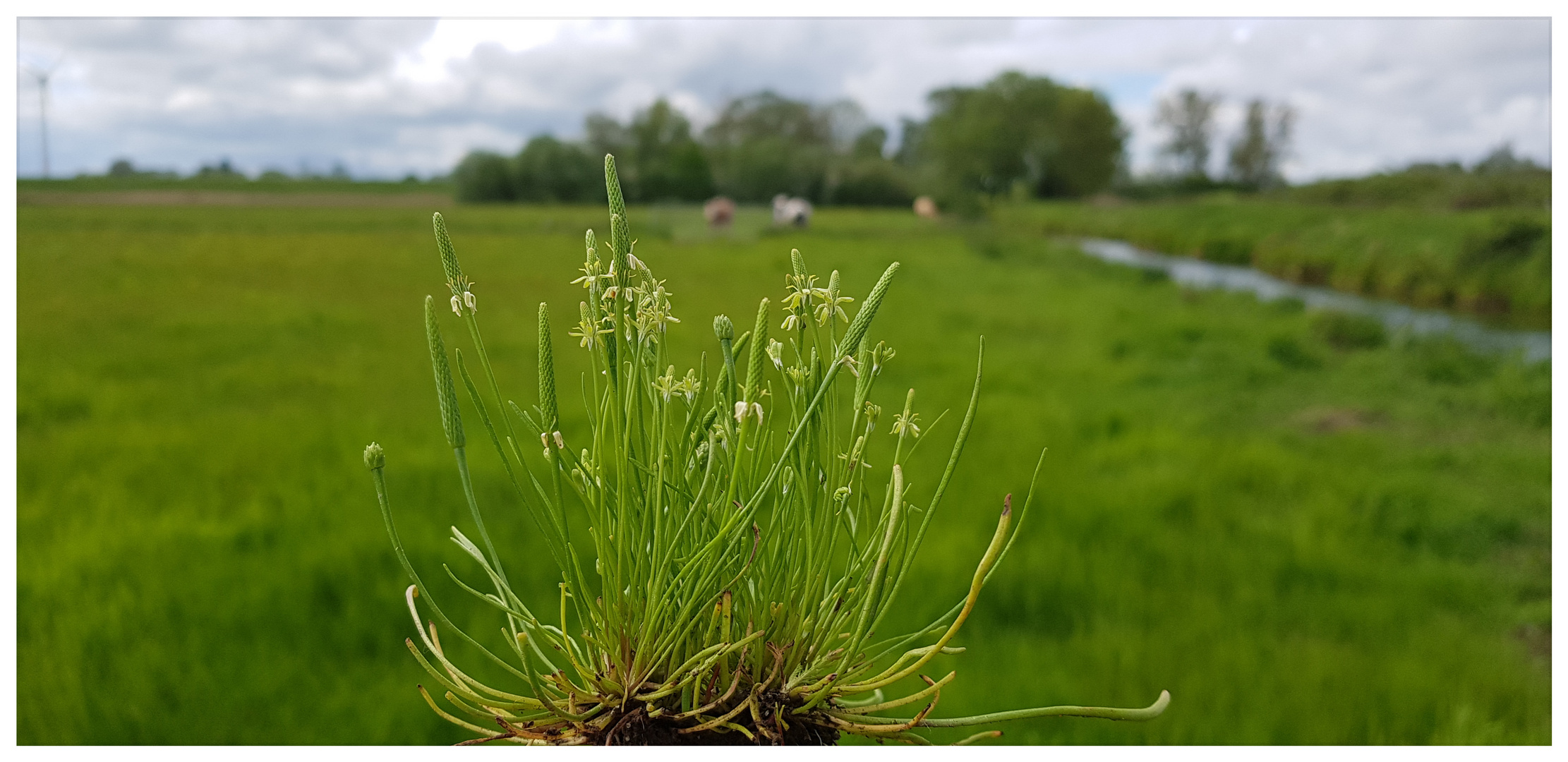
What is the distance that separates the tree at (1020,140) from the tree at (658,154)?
2.21m

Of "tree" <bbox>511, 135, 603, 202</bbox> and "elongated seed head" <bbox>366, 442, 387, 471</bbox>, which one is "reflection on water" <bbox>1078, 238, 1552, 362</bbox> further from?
"tree" <bbox>511, 135, 603, 202</bbox>

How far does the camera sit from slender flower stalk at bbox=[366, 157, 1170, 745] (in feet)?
1.57

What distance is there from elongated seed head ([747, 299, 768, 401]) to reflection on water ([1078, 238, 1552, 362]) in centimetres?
680

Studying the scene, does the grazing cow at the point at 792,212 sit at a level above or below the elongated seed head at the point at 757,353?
above

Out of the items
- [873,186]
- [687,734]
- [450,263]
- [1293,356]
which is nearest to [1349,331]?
[1293,356]

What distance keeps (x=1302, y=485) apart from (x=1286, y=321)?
429 cm

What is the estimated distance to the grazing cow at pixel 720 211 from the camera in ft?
47.1

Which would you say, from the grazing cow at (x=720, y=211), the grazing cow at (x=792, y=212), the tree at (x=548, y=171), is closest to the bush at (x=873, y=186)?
the grazing cow at (x=792, y=212)

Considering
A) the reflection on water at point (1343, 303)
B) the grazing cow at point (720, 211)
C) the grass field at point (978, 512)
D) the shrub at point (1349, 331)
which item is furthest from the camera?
the grazing cow at point (720, 211)

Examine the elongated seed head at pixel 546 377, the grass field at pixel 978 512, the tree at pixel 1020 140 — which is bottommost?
the grass field at pixel 978 512

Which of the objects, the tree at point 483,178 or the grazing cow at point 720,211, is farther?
the grazing cow at point 720,211

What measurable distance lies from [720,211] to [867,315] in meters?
14.9

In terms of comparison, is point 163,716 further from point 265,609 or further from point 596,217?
point 596,217

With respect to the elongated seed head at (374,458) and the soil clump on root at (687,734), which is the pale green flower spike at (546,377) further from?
the soil clump on root at (687,734)
